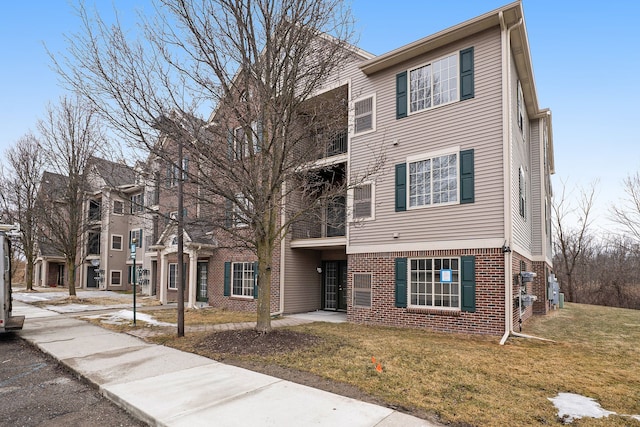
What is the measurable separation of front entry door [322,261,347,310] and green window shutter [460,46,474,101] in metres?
7.97

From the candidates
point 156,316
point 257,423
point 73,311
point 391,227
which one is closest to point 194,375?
point 257,423

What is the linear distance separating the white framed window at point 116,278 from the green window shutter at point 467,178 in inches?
1139

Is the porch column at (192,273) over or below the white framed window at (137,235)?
below

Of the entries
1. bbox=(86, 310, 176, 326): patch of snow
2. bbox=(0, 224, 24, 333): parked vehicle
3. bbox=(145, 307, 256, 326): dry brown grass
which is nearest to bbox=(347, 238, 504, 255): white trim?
bbox=(145, 307, 256, 326): dry brown grass

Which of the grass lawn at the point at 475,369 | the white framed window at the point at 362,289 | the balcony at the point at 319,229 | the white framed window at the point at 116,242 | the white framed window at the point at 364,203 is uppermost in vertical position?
the white framed window at the point at 364,203

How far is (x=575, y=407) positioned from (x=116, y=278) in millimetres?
32368

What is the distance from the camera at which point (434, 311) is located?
10430 mm

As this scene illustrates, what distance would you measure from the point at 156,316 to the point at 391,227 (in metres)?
8.95

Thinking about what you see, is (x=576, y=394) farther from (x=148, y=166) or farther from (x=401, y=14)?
(x=401, y=14)

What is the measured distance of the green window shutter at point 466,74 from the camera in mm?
10484

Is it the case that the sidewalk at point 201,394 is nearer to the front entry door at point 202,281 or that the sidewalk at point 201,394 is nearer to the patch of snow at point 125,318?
the patch of snow at point 125,318

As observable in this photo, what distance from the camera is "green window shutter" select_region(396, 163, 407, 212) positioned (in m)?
11.4

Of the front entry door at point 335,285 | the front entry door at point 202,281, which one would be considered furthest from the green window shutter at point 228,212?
the front entry door at point 202,281

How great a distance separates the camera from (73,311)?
15.2 metres
